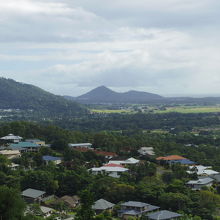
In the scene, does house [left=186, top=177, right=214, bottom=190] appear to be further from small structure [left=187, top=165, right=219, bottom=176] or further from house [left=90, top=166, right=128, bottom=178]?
house [left=90, top=166, right=128, bottom=178]

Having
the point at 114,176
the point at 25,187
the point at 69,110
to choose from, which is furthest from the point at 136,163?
the point at 69,110

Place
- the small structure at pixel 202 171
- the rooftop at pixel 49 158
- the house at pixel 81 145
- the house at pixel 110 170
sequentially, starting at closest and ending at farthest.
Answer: the house at pixel 110 170
the small structure at pixel 202 171
the rooftop at pixel 49 158
the house at pixel 81 145

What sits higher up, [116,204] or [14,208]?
[14,208]

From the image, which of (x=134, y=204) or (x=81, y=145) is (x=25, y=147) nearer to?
(x=81, y=145)

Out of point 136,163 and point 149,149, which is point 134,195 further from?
point 149,149

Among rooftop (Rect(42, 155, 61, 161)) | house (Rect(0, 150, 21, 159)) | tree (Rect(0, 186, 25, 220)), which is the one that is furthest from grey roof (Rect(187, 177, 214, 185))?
tree (Rect(0, 186, 25, 220))

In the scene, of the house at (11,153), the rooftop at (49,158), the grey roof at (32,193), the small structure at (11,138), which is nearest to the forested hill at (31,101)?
the small structure at (11,138)

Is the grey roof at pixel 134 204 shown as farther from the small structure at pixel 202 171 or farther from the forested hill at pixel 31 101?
the forested hill at pixel 31 101

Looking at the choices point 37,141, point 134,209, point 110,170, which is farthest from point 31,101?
point 134,209
